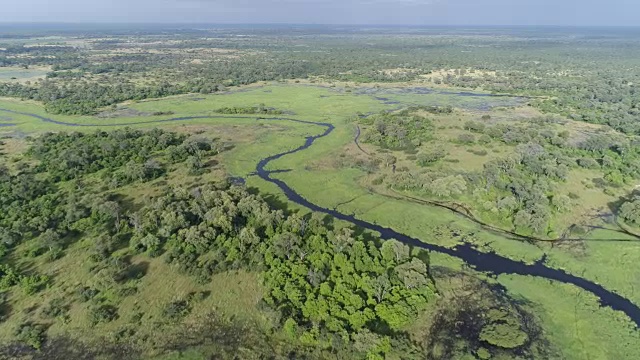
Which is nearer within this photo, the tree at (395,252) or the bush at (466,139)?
the tree at (395,252)

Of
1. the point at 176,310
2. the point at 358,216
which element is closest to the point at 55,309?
the point at 176,310

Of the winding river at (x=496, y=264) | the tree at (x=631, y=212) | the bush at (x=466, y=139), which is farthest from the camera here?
the bush at (x=466, y=139)

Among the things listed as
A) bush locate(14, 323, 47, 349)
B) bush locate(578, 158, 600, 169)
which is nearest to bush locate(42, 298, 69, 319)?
bush locate(14, 323, 47, 349)

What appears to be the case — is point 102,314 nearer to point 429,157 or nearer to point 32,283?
point 32,283

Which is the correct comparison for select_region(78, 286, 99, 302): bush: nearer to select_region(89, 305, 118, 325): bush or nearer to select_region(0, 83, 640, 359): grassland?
select_region(0, 83, 640, 359): grassland

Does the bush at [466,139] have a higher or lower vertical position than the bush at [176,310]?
higher

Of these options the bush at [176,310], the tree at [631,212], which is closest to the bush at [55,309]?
the bush at [176,310]

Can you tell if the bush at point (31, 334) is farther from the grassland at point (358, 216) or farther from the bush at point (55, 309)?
the bush at point (55, 309)

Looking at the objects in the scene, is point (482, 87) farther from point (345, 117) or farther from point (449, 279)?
point (449, 279)

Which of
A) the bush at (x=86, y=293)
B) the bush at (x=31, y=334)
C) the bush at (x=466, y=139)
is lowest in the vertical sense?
the bush at (x=31, y=334)
